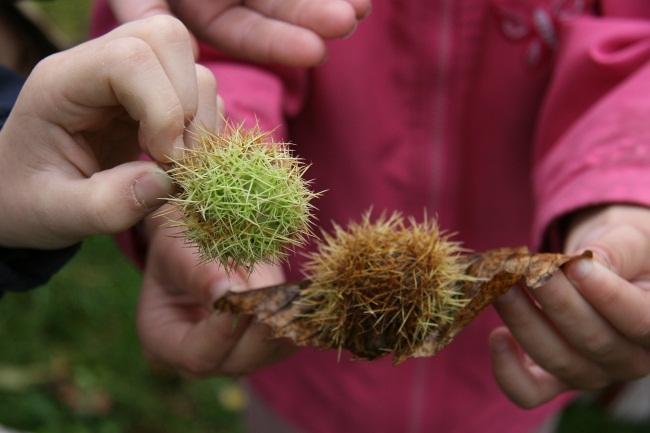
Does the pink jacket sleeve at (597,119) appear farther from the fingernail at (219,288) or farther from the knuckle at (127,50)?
the knuckle at (127,50)

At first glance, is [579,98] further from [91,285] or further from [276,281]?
[91,285]

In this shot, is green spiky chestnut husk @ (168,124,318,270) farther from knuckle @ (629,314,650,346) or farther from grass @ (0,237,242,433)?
grass @ (0,237,242,433)

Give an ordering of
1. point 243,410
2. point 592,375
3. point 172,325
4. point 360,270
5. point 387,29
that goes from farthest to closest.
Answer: point 243,410
point 387,29
point 172,325
point 592,375
point 360,270

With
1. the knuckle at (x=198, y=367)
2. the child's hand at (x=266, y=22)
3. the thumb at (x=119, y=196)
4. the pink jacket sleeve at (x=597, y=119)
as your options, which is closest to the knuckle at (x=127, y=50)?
the thumb at (x=119, y=196)

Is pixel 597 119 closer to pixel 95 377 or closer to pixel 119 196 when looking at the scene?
pixel 119 196

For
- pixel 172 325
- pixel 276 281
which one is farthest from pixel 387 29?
pixel 172 325

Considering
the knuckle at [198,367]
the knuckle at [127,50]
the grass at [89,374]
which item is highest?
the knuckle at [127,50]

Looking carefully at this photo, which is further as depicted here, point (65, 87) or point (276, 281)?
point (276, 281)

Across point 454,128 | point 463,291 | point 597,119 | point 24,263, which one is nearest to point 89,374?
point 24,263
